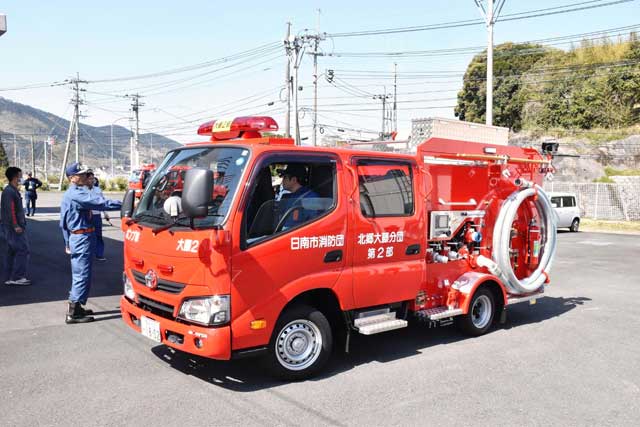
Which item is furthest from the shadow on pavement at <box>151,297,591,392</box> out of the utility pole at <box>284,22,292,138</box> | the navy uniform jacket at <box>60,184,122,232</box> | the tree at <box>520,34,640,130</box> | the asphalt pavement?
the tree at <box>520,34,640,130</box>

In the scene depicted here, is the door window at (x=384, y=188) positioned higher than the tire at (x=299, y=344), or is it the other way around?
the door window at (x=384, y=188)

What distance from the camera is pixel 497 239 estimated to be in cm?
679

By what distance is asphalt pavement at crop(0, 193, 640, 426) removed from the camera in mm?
4234

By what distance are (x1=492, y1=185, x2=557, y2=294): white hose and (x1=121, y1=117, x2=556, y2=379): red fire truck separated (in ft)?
0.10

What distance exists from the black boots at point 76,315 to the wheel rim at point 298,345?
10.6ft

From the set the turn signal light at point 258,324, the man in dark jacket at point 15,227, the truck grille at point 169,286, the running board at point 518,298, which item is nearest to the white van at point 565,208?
the running board at point 518,298

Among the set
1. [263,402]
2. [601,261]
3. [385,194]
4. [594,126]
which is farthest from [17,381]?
[594,126]

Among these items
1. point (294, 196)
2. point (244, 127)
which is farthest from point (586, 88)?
point (294, 196)

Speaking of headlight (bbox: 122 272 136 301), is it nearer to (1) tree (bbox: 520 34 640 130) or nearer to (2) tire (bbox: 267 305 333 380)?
(2) tire (bbox: 267 305 333 380)

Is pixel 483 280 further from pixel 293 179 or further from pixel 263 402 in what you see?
pixel 263 402

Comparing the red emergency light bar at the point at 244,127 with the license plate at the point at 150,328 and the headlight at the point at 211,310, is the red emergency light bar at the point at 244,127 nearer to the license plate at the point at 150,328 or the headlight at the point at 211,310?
the headlight at the point at 211,310

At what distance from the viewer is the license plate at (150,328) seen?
15.6ft

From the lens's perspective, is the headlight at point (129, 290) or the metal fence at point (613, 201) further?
the metal fence at point (613, 201)

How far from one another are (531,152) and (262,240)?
4797 millimetres
